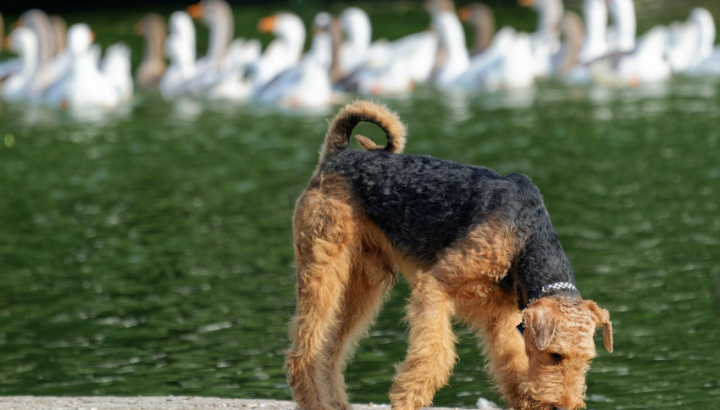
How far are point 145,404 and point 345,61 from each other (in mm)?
22288

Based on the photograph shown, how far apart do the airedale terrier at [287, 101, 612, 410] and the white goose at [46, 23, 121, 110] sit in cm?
1901

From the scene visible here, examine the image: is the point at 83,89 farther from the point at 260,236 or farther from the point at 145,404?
the point at 145,404

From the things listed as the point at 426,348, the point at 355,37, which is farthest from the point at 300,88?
the point at 426,348

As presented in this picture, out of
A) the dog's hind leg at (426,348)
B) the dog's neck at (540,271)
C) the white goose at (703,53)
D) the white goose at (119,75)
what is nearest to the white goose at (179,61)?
the white goose at (119,75)

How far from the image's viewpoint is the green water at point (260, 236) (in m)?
9.25

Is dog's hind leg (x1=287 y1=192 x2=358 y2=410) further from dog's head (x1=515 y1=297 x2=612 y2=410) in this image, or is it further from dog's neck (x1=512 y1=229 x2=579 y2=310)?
dog's head (x1=515 y1=297 x2=612 y2=410)

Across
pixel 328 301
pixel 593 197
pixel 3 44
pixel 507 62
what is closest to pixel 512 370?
pixel 328 301

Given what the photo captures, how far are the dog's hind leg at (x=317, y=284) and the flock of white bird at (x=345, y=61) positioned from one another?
1784 cm

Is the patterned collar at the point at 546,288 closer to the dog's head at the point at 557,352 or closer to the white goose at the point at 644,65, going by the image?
the dog's head at the point at 557,352

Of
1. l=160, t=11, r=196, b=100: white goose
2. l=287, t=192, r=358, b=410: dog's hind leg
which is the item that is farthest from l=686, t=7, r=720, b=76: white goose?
l=287, t=192, r=358, b=410: dog's hind leg

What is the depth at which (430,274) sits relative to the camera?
6.21 m

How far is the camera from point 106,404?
24.6ft

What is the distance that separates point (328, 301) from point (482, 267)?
1.05 meters

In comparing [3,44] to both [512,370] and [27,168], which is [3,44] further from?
[512,370]
